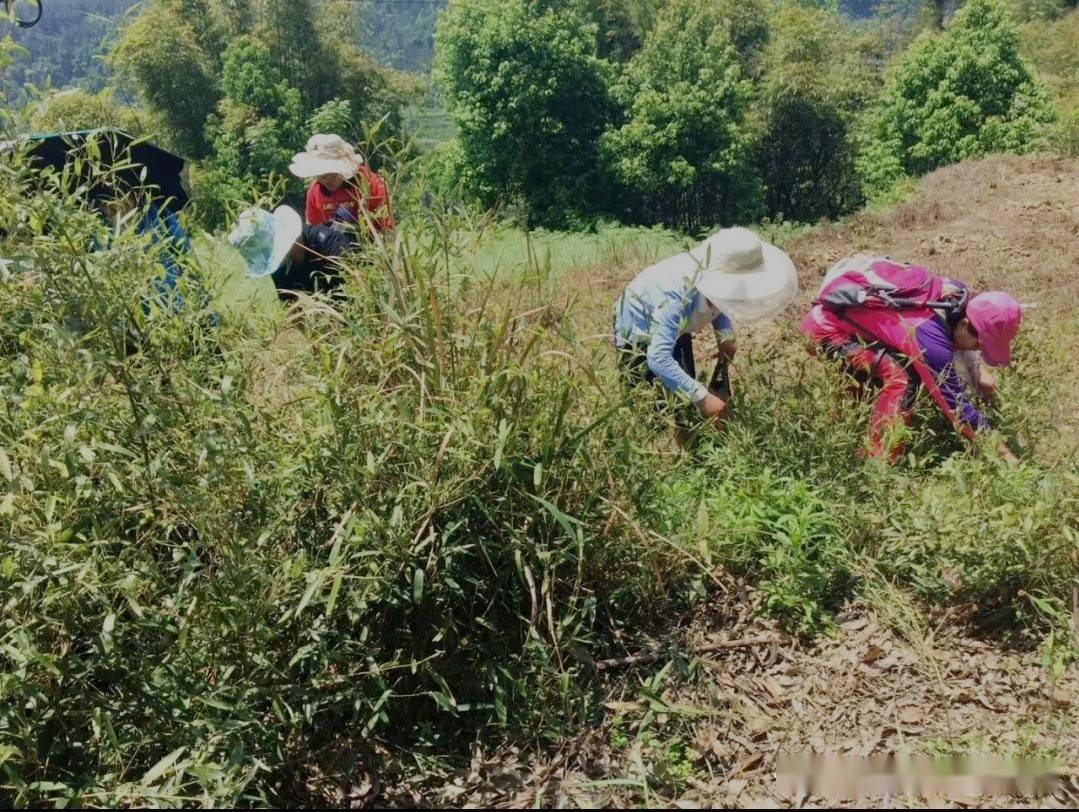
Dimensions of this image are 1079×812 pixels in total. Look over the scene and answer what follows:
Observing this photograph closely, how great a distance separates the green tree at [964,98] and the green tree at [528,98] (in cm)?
853

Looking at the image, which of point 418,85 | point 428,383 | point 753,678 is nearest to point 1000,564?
point 753,678

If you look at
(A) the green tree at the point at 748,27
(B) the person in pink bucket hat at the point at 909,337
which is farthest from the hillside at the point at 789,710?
(A) the green tree at the point at 748,27

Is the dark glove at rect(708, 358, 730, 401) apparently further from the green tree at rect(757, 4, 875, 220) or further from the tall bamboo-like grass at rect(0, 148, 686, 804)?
the green tree at rect(757, 4, 875, 220)

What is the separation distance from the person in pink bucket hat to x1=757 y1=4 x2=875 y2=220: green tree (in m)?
22.9

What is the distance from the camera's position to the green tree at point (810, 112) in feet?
79.9

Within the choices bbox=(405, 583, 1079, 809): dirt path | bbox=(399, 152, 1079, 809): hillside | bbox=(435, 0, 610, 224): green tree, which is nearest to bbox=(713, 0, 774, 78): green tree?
bbox=(435, 0, 610, 224): green tree

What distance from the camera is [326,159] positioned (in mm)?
3824

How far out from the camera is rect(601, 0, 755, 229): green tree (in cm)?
2116

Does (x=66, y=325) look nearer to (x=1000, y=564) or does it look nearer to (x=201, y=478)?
(x=201, y=478)

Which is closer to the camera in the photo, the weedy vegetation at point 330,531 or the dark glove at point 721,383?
the weedy vegetation at point 330,531

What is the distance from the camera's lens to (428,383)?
2.24 meters

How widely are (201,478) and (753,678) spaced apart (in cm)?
167

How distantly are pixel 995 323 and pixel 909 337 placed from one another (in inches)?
11.8

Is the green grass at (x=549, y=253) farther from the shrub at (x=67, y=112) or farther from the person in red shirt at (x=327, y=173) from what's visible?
the shrub at (x=67, y=112)
